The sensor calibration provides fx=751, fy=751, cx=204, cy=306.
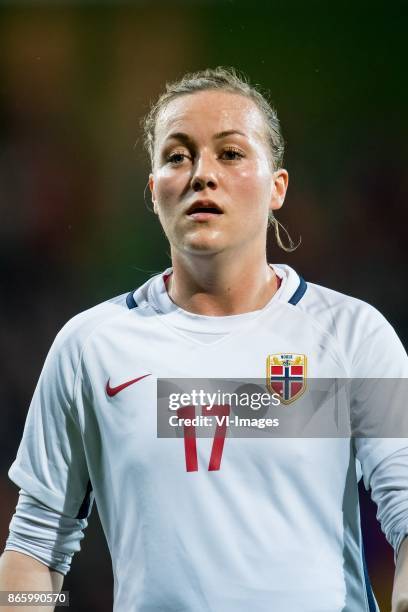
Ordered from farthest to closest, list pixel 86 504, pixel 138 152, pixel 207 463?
pixel 138 152 < pixel 86 504 < pixel 207 463

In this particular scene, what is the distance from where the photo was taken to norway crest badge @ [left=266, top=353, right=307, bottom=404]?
5.46 feet

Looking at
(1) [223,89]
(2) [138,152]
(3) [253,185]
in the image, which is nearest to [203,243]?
(3) [253,185]

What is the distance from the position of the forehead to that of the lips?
6.4 inches

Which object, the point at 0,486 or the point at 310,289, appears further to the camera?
the point at 0,486

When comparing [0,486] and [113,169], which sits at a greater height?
[113,169]

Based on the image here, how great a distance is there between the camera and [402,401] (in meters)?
1.59

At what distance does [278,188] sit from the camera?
1.81 metres

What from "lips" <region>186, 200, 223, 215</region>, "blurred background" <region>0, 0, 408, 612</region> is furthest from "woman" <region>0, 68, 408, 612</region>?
"blurred background" <region>0, 0, 408, 612</region>

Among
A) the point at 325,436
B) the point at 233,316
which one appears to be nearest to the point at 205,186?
the point at 233,316

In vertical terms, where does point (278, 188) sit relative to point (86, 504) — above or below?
above

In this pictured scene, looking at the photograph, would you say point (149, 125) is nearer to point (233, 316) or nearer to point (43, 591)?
point (233, 316)

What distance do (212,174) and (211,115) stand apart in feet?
0.50

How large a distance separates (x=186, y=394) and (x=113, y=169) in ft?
2.62

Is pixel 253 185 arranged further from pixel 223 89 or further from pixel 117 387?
pixel 117 387
